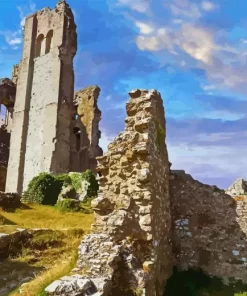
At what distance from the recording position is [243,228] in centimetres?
952

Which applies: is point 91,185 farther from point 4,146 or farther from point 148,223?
point 148,223

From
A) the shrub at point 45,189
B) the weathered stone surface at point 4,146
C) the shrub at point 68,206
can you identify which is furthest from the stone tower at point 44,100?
the shrub at point 68,206

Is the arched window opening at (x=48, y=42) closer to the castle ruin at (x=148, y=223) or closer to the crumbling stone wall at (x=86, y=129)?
the crumbling stone wall at (x=86, y=129)

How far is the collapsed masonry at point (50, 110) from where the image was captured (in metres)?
38.8

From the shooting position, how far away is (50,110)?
3950 centimetres

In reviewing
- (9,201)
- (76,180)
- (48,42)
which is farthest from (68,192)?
(48,42)

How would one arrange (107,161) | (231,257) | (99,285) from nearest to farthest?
(99,285)
(107,161)
(231,257)

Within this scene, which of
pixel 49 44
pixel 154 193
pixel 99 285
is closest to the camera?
pixel 99 285

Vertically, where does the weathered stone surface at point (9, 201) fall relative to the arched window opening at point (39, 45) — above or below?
below

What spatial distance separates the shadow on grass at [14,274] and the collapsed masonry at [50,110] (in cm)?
2776

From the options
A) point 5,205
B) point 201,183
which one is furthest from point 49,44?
point 201,183

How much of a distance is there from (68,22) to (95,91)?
8.28 meters

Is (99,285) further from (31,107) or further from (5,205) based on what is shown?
(31,107)

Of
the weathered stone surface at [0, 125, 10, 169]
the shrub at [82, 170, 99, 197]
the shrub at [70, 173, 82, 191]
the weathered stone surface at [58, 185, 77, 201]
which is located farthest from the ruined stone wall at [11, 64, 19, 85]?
the shrub at [82, 170, 99, 197]
